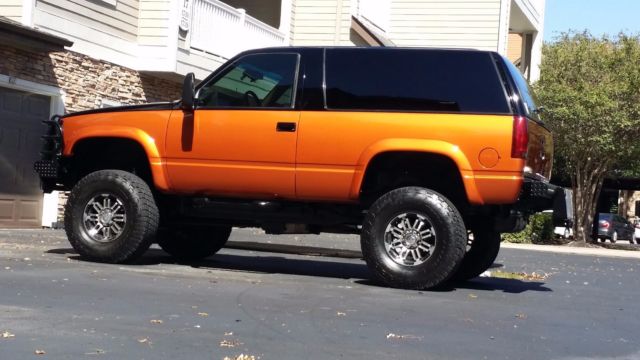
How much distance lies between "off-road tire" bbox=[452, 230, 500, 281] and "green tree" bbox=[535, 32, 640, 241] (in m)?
19.3

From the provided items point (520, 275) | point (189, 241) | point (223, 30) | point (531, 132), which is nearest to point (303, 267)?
point (189, 241)

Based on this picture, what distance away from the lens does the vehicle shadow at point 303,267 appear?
32.4 feet

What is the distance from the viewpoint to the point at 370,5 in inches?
989

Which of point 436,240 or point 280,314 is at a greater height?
point 436,240

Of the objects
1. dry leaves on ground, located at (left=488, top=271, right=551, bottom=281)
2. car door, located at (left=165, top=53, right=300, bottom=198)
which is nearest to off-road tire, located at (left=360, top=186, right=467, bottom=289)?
car door, located at (left=165, top=53, right=300, bottom=198)

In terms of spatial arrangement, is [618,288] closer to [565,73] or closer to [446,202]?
[446,202]

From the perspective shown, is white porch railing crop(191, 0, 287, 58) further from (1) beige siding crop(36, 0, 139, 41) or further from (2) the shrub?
(2) the shrub

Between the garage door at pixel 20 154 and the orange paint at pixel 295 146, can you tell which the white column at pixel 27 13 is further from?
the orange paint at pixel 295 146

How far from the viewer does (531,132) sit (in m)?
8.68

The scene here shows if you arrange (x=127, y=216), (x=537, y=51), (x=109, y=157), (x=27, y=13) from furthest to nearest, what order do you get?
(x=537, y=51) < (x=27, y=13) < (x=109, y=157) < (x=127, y=216)

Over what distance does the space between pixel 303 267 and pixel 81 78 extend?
6473 mm

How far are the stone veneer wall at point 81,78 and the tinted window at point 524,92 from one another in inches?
319

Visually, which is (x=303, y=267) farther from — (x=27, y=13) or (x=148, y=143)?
(x=27, y=13)

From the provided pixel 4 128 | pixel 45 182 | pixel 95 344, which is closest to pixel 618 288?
pixel 45 182
